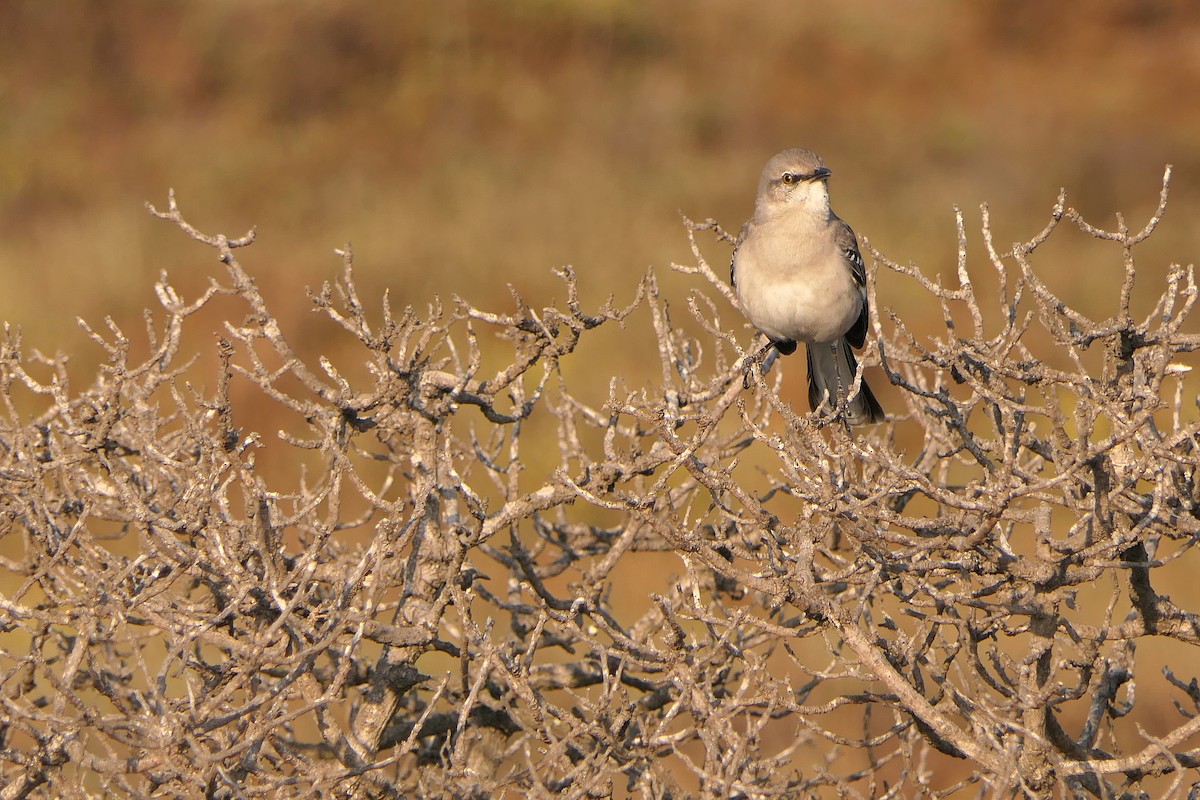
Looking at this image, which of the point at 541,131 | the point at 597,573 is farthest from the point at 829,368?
the point at 541,131

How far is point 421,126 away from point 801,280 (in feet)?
56.8

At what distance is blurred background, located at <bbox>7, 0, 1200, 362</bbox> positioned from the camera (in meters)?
Answer: 17.7

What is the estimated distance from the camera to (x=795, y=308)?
594cm

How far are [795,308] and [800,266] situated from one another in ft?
0.61

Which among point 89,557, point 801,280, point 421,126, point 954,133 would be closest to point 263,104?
point 421,126

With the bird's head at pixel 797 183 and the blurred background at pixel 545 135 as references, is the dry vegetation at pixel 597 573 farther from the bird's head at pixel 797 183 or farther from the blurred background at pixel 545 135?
the blurred background at pixel 545 135

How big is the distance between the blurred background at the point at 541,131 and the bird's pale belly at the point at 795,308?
1015 cm

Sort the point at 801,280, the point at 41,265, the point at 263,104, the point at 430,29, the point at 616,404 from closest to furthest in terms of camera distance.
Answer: the point at 616,404 → the point at 801,280 → the point at 41,265 → the point at 263,104 → the point at 430,29

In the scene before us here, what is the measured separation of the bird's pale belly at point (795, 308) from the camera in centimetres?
595

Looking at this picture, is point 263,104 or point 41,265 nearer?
point 41,265

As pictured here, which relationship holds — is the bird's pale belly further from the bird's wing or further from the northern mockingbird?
the bird's wing

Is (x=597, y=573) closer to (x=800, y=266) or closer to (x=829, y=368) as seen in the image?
(x=800, y=266)

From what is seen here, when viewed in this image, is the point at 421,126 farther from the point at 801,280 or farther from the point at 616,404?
the point at 616,404

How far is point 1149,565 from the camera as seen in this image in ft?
11.5
